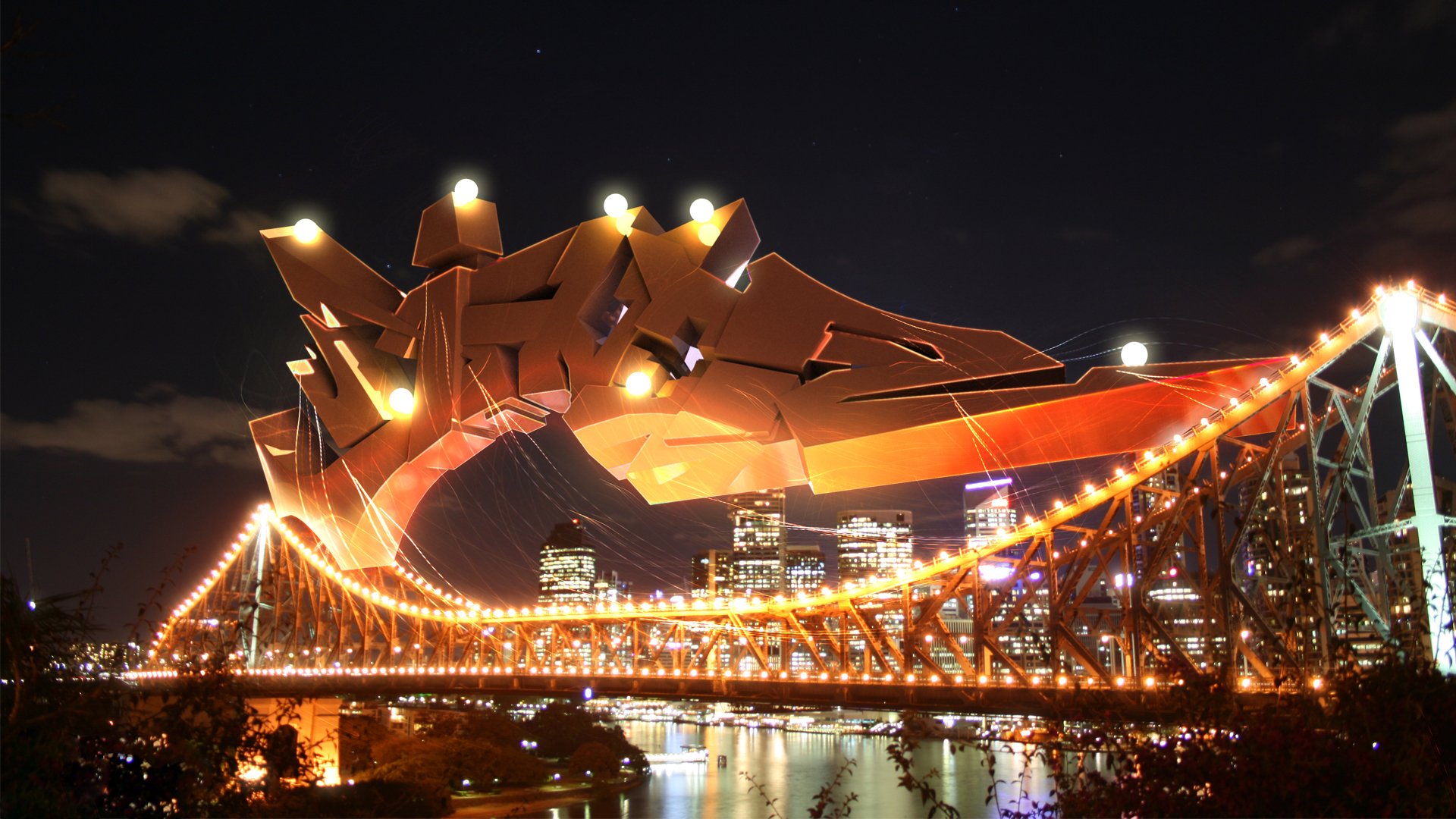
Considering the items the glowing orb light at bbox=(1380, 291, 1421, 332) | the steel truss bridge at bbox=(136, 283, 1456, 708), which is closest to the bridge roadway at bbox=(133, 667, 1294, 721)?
the steel truss bridge at bbox=(136, 283, 1456, 708)

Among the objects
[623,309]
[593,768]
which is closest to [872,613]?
[623,309]

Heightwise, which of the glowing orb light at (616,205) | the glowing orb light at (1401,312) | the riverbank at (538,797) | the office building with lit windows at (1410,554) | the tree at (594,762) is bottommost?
the riverbank at (538,797)

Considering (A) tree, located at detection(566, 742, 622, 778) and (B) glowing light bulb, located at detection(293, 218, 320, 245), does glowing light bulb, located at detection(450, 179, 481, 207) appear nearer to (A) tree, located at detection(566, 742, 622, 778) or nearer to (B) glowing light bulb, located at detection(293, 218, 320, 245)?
(B) glowing light bulb, located at detection(293, 218, 320, 245)

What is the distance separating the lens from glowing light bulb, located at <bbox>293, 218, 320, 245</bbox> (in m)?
31.0

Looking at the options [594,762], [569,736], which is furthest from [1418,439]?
[569,736]

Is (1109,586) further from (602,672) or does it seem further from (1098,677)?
(602,672)

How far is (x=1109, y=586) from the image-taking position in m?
23.6

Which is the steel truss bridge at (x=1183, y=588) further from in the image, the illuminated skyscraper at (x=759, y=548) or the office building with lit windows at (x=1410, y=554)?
the illuminated skyscraper at (x=759, y=548)

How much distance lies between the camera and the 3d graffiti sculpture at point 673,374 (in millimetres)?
22641

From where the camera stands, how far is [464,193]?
28812mm

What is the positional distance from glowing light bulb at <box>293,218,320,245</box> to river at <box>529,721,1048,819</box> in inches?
783

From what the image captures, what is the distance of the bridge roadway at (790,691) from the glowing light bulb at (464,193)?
12481 mm

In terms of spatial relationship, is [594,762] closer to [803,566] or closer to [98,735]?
[803,566]

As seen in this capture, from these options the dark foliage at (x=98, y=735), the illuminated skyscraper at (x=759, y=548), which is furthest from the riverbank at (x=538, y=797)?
the dark foliage at (x=98, y=735)
